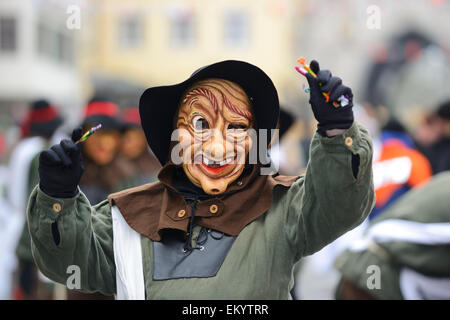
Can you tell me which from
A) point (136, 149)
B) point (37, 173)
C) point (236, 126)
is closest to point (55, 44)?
point (136, 149)

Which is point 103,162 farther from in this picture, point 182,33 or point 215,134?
point 182,33

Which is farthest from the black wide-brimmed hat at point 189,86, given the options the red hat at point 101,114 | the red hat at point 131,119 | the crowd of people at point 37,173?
the red hat at point 131,119

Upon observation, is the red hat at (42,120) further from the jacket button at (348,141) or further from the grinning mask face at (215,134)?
the jacket button at (348,141)

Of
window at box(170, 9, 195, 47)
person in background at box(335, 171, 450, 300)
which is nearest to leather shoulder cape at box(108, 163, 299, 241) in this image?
person in background at box(335, 171, 450, 300)

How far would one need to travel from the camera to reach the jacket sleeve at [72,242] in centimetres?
209

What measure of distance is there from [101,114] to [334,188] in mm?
3543

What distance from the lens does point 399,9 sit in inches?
998

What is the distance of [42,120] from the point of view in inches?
213

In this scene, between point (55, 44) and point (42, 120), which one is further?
point (55, 44)

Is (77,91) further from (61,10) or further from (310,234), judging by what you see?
(310,234)

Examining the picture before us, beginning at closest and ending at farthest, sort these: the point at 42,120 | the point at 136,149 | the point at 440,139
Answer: the point at 42,120
the point at 136,149
the point at 440,139

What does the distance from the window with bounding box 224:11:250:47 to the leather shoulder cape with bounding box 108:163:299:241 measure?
24518 mm

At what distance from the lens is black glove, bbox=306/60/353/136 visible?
192cm

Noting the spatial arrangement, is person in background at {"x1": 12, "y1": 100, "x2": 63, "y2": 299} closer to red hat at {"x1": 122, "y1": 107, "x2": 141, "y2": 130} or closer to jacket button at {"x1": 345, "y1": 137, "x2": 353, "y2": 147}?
red hat at {"x1": 122, "y1": 107, "x2": 141, "y2": 130}
